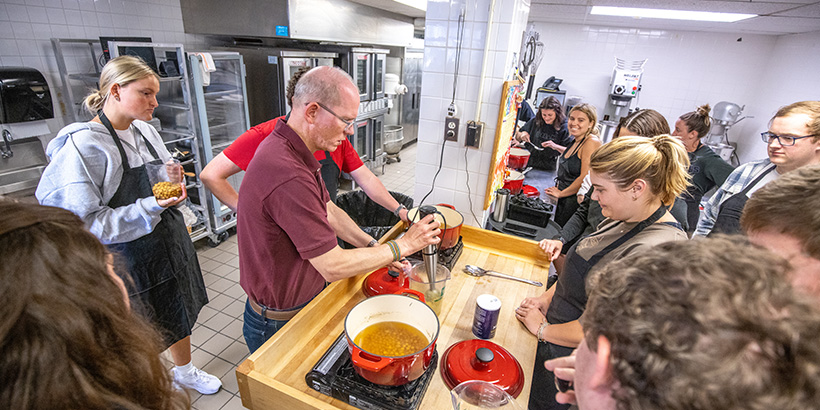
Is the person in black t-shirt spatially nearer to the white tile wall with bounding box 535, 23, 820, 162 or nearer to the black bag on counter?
the black bag on counter

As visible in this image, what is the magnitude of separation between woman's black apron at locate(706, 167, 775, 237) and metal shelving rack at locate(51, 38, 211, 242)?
3951mm

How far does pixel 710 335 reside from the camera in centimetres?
40

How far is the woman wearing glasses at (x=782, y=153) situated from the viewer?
175 centimetres

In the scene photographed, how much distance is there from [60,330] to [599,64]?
26.6 ft

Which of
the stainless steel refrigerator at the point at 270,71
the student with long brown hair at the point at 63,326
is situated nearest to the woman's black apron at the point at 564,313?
the student with long brown hair at the point at 63,326

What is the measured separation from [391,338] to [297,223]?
19.1 inches

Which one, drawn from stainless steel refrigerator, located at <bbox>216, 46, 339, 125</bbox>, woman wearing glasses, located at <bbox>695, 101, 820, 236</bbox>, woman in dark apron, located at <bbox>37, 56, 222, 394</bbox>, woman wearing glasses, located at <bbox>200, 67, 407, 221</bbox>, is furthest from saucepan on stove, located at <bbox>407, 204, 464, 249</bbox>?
stainless steel refrigerator, located at <bbox>216, 46, 339, 125</bbox>

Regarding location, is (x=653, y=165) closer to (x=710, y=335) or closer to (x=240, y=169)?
(x=710, y=335)

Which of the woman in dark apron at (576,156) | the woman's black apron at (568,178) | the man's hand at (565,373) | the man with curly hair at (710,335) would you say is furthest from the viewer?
the woman's black apron at (568,178)

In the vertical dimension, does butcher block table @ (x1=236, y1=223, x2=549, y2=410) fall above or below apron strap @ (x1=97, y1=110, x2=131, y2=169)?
below

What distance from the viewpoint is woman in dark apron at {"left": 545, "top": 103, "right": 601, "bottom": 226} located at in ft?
9.97

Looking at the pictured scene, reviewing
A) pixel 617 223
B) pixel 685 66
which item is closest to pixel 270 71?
pixel 617 223

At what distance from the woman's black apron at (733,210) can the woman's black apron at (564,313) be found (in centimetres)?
103

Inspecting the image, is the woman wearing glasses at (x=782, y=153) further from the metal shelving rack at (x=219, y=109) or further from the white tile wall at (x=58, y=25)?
the white tile wall at (x=58, y=25)
